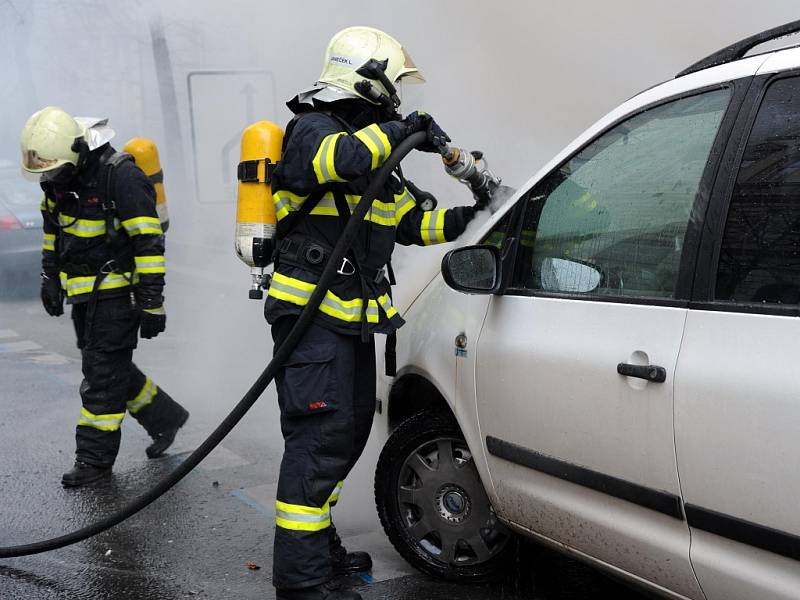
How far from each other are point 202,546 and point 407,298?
4.16 feet

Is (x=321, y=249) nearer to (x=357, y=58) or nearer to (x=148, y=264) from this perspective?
(x=357, y=58)

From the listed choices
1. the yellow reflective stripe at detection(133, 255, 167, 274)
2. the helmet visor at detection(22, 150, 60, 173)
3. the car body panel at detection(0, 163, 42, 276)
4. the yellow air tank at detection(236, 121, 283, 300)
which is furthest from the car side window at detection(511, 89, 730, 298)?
the car body panel at detection(0, 163, 42, 276)

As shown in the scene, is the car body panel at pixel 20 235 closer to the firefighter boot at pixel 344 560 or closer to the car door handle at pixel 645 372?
the firefighter boot at pixel 344 560

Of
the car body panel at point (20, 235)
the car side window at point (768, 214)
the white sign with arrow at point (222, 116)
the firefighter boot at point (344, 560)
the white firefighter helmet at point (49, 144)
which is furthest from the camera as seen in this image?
the car body panel at point (20, 235)

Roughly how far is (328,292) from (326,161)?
44cm

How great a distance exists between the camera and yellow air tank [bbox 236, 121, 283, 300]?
3.24 metres

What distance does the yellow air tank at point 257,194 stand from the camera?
3244mm

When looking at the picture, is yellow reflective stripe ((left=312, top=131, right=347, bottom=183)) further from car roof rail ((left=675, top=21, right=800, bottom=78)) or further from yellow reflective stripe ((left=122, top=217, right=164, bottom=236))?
yellow reflective stripe ((left=122, top=217, right=164, bottom=236))

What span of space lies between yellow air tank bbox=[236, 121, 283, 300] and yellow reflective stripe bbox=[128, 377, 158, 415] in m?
1.99

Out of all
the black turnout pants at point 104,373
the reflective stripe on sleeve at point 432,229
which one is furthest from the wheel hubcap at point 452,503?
the black turnout pants at point 104,373

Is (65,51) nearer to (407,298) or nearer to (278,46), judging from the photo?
(278,46)


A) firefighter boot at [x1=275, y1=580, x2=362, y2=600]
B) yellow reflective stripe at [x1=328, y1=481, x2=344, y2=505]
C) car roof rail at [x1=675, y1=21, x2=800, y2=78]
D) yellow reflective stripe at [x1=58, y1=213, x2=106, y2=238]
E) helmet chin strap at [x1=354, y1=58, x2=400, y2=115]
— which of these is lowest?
firefighter boot at [x1=275, y1=580, x2=362, y2=600]

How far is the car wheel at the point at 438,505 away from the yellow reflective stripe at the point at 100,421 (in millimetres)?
1760

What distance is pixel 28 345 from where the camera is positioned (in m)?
8.21
